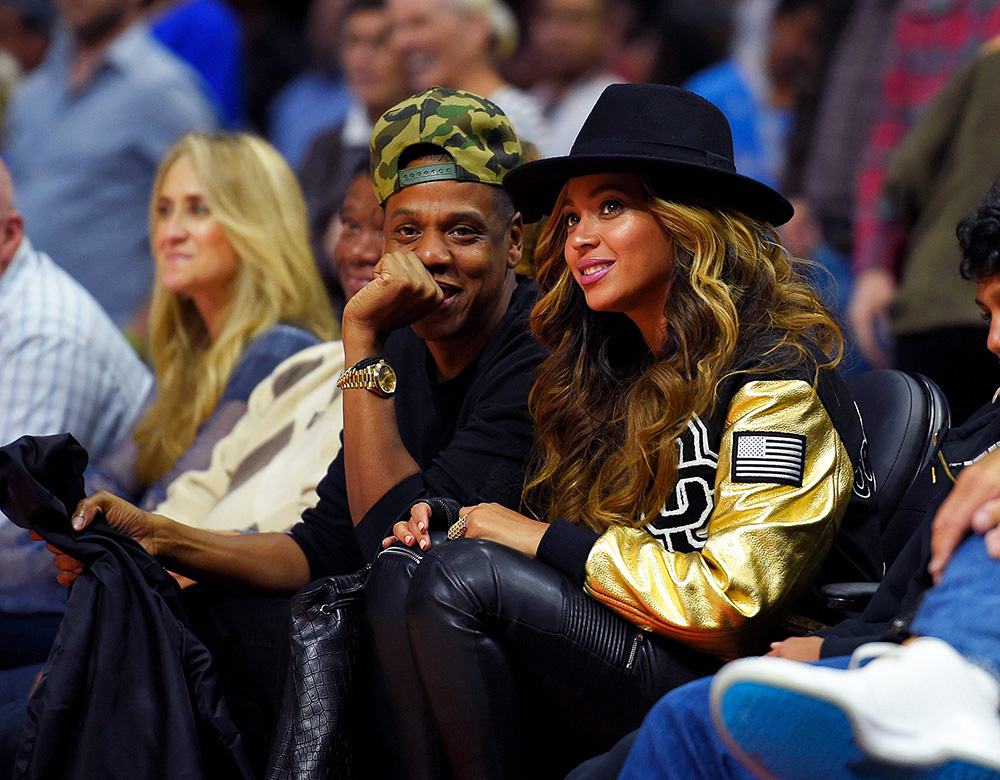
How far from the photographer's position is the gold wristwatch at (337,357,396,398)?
289 centimetres

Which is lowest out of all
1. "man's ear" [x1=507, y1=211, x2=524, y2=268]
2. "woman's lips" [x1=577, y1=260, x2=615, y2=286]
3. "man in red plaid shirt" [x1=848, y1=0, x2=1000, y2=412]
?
"woman's lips" [x1=577, y1=260, x2=615, y2=286]

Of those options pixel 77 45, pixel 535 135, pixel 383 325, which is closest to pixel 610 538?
pixel 383 325

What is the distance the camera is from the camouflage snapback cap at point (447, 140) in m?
3.04

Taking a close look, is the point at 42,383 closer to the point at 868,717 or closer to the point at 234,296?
the point at 234,296

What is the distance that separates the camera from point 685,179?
105 inches

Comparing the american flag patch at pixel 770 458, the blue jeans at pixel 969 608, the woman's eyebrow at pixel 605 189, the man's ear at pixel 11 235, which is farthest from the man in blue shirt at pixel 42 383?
the blue jeans at pixel 969 608

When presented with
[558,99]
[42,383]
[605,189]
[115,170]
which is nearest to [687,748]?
[605,189]

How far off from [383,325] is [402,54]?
3.09 metres

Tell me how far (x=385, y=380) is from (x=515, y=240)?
1.58 ft

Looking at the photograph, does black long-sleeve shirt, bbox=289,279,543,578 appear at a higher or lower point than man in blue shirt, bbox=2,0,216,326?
lower

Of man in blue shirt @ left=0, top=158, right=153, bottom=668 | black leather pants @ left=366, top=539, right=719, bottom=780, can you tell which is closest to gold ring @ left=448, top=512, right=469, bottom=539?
black leather pants @ left=366, top=539, right=719, bottom=780

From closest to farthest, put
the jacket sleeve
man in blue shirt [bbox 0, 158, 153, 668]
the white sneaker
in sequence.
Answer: the white sneaker, the jacket sleeve, man in blue shirt [bbox 0, 158, 153, 668]

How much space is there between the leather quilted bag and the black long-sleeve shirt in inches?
9.2

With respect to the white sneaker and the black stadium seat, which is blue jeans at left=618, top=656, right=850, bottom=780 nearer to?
the white sneaker
